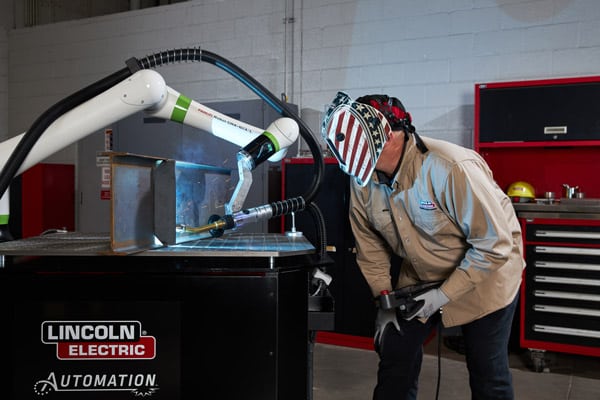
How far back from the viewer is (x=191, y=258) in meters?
1.08

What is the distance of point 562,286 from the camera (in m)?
2.57

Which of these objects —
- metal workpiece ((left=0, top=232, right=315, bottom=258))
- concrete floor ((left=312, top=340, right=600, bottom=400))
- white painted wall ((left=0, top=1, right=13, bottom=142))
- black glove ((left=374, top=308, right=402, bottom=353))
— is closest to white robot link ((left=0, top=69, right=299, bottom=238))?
metal workpiece ((left=0, top=232, right=315, bottom=258))

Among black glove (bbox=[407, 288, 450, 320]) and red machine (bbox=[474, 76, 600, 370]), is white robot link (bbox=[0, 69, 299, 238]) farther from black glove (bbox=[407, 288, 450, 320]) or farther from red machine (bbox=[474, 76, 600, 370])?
red machine (bbox=[474, 76, 600, 370])

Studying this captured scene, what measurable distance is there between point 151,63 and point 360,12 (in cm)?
253

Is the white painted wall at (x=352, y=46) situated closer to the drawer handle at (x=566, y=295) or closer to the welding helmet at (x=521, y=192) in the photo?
the welding helmet at (x=521, y=192)

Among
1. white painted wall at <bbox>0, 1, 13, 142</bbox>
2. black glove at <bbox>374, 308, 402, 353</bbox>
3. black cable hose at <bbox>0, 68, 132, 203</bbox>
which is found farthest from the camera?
white painted wall at <bbox>0, 1, 13, 142</bbox>

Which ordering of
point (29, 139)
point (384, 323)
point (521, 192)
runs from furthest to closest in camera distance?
1. point (521, 192)
2. point (384, 323)
3. point (29, 139)

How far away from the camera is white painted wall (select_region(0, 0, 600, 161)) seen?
9.84 ft

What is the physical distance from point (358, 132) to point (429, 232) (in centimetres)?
38

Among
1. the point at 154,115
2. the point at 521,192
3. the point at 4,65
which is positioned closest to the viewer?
the point at 154,115

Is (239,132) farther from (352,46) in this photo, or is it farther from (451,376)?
(352,46)

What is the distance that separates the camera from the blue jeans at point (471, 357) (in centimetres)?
147

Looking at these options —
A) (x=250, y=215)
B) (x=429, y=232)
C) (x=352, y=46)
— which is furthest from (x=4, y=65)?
(x=429, y=232)

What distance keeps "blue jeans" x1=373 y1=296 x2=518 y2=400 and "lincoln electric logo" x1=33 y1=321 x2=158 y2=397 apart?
72cm
